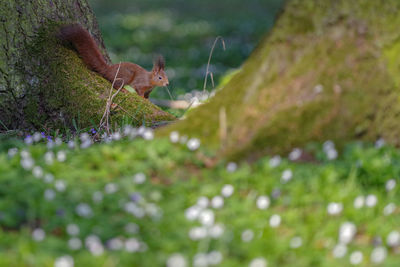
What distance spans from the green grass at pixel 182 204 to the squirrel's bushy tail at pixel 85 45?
164cm

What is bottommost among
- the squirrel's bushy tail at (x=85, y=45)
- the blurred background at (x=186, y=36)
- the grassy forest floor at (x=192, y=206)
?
the blurred background at (x=186, y=36)

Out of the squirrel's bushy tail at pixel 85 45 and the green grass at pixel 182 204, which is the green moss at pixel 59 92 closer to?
the squirrel's bushy tail at pixel 85 45

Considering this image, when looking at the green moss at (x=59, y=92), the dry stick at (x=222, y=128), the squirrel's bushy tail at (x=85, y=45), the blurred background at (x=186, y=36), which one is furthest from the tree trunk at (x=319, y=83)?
the blurred background at (x=186, y=36)

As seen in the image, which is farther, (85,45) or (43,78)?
(85,45)

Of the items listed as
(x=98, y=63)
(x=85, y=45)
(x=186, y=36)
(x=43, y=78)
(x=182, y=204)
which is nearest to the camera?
(x=182, y=204)

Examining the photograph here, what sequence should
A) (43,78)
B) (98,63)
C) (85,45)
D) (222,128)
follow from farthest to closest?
(98,63), (85,45), (43,78), (222,128)

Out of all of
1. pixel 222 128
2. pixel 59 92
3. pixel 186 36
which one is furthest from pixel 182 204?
pixel 186 36

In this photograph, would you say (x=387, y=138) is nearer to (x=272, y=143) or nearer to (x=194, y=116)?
(x=272, y=143)

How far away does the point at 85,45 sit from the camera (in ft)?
16.0

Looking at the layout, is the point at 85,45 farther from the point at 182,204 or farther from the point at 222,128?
the point at 182,204

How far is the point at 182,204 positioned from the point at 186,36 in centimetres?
1080

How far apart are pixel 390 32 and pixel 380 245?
147 cm

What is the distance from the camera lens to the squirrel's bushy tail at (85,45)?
15.6 ft

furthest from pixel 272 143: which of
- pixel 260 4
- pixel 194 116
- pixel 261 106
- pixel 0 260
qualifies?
pixel 260 4
